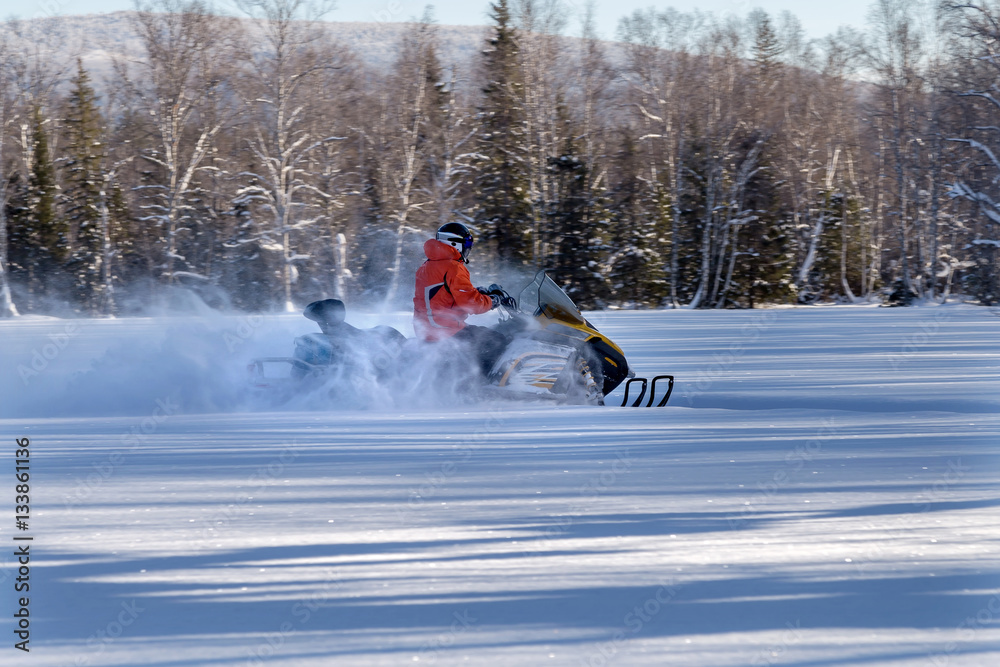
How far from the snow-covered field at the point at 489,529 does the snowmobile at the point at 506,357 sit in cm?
28

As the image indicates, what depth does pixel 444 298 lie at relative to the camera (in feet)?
23.9

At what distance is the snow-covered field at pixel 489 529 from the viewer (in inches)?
102

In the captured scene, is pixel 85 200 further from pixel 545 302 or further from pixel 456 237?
pixel 545 302

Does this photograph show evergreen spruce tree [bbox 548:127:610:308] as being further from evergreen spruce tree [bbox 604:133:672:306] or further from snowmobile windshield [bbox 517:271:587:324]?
snowmobile windshield [bbox 517:271:587:324]

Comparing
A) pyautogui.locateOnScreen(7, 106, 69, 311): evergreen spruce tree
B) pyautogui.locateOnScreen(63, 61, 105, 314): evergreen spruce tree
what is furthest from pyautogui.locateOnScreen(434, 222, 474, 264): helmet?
pyautogui.locateOnScreen(7, 106, 69, 311): evergreen spruce tree

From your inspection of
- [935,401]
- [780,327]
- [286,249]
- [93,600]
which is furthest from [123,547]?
[286,249]

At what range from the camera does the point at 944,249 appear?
36500mm

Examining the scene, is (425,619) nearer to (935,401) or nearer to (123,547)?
(123,547)

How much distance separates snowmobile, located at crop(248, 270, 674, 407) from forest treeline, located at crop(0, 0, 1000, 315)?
842 inches

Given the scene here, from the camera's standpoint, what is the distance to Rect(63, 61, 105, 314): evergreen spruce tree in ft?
105

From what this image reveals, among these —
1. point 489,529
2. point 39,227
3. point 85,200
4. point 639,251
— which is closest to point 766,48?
point 639,251

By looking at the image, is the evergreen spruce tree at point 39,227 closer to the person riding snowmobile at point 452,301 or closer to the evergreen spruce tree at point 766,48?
the evergreen spruce tree at point 766,48

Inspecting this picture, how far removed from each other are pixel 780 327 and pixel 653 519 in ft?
53.4

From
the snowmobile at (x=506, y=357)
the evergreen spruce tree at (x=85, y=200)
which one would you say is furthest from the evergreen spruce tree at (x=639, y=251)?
the snowmobile at (x=506, y=357)
